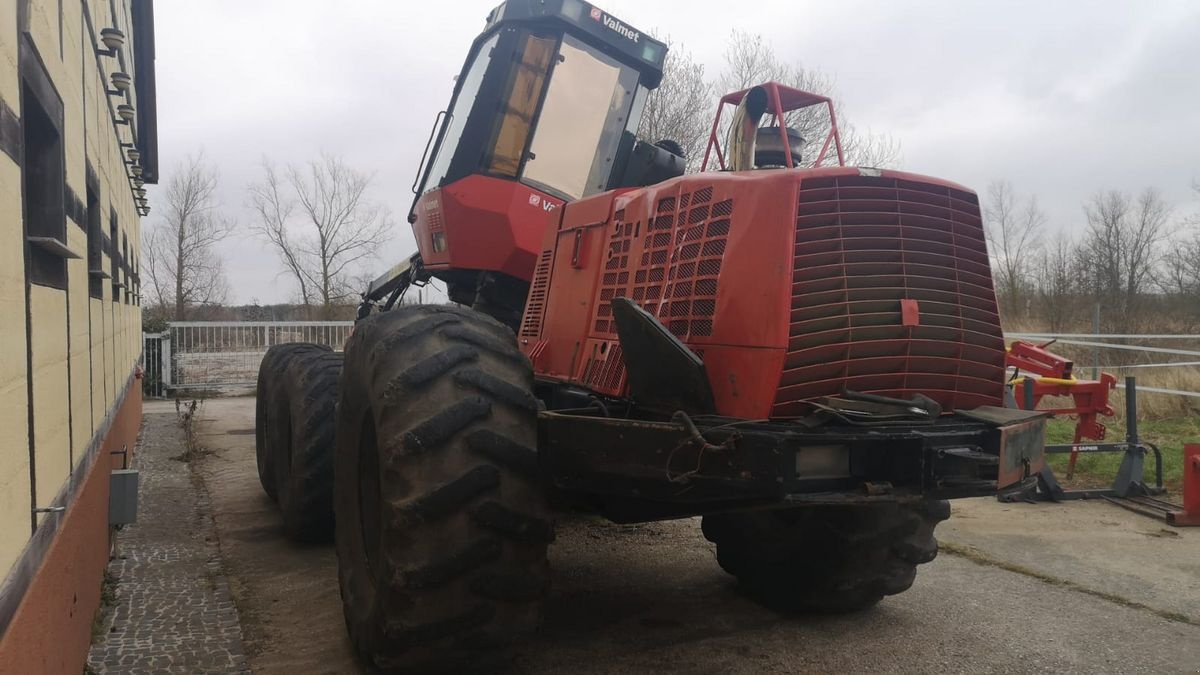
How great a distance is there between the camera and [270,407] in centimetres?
671

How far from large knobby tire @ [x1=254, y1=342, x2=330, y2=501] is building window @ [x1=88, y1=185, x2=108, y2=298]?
1.47m

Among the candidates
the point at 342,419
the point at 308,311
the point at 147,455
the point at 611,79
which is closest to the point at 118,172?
the point at 147,455

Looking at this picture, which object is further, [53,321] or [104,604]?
[104,604]

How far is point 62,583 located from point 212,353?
56.3ft

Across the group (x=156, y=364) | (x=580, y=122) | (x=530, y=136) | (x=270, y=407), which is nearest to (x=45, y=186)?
(x=530, y=136)

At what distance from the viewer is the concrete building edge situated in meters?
2.18

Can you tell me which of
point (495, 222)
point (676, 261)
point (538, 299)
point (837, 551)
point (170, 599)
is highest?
point (495, 222)

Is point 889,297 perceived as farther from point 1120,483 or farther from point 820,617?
point 1120,483

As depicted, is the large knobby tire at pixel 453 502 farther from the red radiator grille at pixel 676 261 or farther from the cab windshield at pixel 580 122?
the cab windshield at pixel 580 122

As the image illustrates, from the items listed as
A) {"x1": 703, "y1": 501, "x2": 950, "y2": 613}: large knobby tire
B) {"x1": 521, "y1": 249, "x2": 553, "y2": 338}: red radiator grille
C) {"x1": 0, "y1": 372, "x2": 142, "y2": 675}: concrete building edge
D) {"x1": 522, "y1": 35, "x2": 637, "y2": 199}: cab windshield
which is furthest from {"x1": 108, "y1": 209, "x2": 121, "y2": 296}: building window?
{"x1": 703, "y1": 501, "x2": 950, "y2": 613}: large knobby tire

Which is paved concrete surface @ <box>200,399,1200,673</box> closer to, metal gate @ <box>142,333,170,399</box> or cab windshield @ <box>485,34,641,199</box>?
cab windshield @ <box>485,34,641,199</box>

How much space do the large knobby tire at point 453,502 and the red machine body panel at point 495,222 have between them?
2114mm

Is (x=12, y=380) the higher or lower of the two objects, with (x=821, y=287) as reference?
lower

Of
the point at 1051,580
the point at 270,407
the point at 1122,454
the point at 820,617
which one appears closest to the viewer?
the point at 820,617
